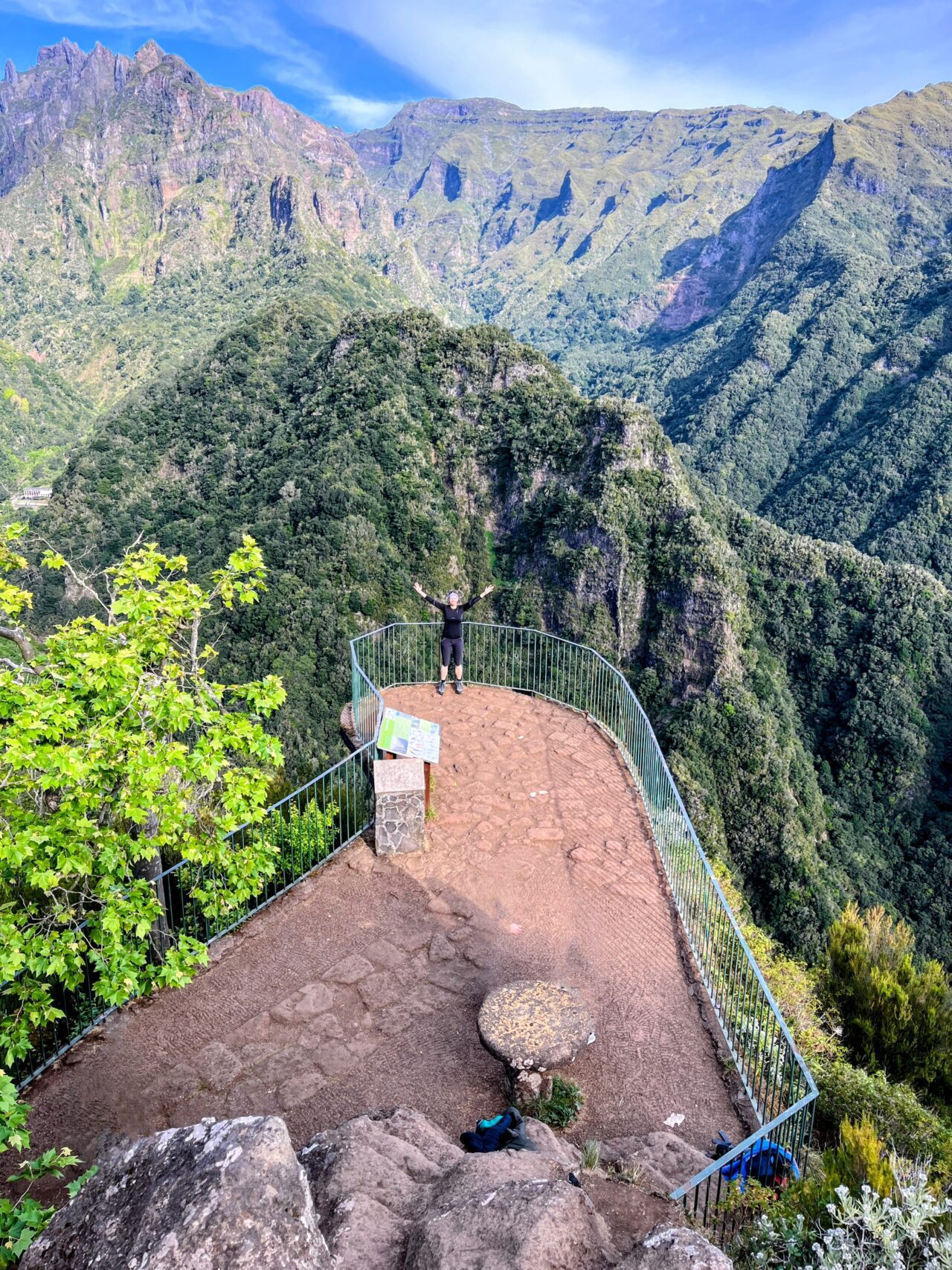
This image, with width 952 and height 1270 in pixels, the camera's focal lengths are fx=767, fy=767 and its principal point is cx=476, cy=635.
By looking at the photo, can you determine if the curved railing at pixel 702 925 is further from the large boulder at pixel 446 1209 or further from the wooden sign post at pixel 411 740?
the large boulder at pixel 446 1209

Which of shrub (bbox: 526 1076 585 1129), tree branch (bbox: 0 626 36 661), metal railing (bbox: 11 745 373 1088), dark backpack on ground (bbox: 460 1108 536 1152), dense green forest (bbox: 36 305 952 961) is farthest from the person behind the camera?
dense green forest (bbox: 36 305 952 961)

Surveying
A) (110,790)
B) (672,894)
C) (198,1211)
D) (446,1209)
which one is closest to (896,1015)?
(672,894)

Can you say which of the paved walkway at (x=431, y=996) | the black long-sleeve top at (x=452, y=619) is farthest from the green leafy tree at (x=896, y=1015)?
the black long-sleeve top at (x=452, y=619)

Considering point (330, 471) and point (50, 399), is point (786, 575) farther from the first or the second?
point (50, 399)

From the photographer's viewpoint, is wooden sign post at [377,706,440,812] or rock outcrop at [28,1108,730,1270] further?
wooden sign post at [377,706,440,812]

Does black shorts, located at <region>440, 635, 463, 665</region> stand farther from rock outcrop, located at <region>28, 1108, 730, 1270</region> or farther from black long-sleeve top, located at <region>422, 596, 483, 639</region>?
rock outcrop, located at <region>28, 1108, 730, 1270</region>

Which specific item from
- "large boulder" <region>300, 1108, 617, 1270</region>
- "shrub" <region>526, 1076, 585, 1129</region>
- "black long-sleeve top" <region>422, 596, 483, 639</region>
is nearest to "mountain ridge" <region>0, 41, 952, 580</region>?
"black long-sleeve top" <region>422, 596, 483, 639</region>

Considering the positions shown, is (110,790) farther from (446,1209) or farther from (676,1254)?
(676,1254)
